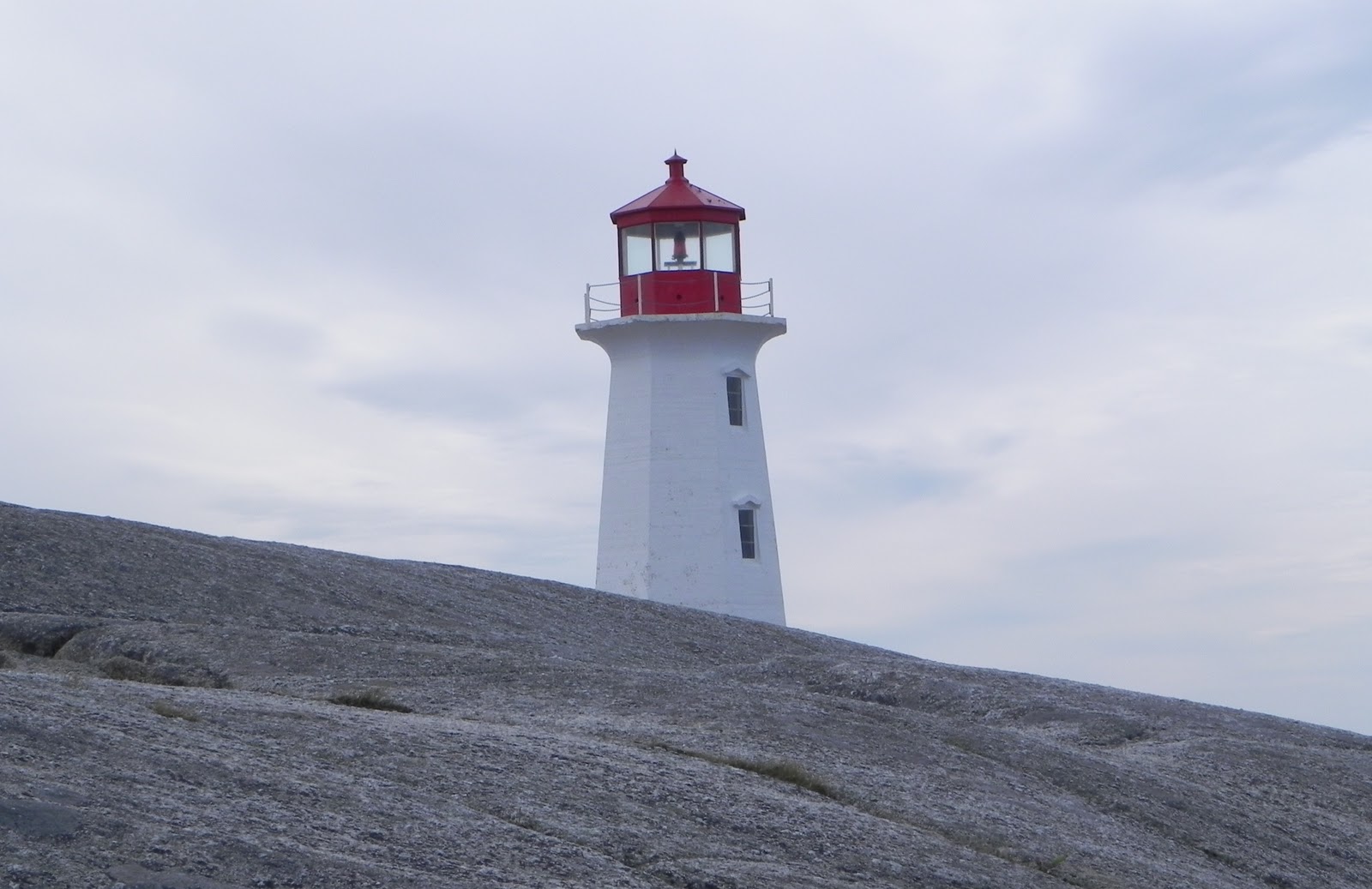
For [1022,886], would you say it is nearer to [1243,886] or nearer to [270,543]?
[1243,886]

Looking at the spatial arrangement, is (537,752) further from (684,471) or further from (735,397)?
(735,397)

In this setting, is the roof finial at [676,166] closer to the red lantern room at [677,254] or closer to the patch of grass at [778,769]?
the red lantern room at [677,254]

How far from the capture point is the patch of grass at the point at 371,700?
1098 centimetres

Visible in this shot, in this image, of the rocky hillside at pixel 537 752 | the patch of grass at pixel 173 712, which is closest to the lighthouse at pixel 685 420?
the rocky hillside at pixel 537 752

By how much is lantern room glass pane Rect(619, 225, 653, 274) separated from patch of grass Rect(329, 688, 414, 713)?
17.8 metres

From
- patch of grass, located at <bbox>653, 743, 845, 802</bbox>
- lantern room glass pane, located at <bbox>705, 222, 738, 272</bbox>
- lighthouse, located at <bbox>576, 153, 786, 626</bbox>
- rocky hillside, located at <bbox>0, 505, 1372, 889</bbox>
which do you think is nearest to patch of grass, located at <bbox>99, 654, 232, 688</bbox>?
rocky hillside, located at <bbox>0, 505, 1372, 889</bbox>

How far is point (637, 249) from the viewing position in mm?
28469

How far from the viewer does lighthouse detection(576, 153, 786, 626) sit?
89.0 ft

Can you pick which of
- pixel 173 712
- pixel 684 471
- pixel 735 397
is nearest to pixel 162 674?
pixel 173 712

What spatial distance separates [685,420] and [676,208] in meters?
3.78

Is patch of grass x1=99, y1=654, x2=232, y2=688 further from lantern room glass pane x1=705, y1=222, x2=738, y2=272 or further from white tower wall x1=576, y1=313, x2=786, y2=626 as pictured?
lantern room glass pane x1=705, y1=222, x2=738, y2=272

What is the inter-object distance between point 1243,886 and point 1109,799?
120 centimetres

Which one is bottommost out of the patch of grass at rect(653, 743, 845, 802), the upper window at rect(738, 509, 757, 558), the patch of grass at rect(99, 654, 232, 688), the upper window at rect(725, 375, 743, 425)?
the patch of grass at rect(653, 743, 845, 802)

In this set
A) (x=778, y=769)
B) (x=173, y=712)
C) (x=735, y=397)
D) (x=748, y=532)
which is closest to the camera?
(x=173, y=712)
